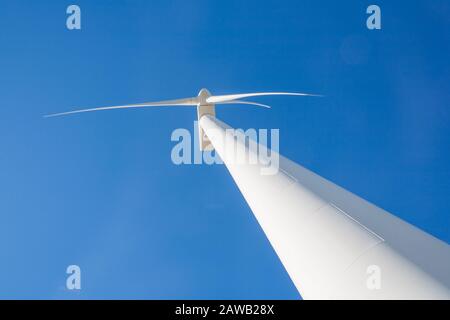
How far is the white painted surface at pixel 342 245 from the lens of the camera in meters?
Result: 4.50

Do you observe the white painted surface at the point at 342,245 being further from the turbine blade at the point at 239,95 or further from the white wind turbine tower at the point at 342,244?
the turbine blade at the point at 239,95

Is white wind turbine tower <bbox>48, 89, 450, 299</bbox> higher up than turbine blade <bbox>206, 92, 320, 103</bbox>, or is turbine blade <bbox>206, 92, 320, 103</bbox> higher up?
turbine blade <bbox>206, 92, 320, 103</bbox>

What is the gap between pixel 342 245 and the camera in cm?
541

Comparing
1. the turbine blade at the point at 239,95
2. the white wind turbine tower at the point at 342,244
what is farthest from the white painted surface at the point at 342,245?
the turbine blade at the point at 239,95

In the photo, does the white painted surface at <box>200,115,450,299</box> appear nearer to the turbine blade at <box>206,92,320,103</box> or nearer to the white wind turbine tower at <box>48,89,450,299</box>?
A: the white wind turbine tower at <box>48,89,450,299</box>

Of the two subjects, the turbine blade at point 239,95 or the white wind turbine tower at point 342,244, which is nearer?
the white wind turbine tower at point 342,244

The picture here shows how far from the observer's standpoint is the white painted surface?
177 inches

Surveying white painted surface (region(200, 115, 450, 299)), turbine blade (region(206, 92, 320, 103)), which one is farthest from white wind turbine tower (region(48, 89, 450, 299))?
turbine blade (region(206, 92, 320, 103))

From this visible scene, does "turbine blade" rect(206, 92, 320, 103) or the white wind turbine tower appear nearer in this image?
the white wind turbine tower

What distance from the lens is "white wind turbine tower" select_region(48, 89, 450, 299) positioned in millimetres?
4508
